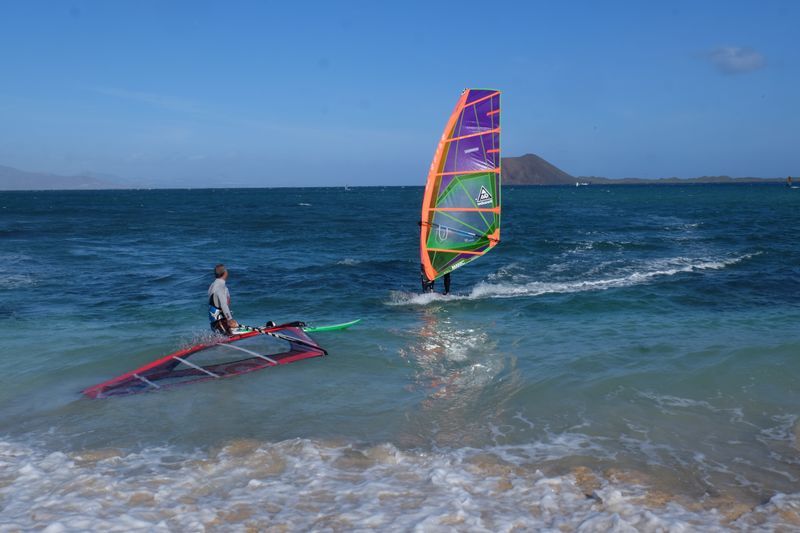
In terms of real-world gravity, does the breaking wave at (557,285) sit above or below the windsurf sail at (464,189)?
below

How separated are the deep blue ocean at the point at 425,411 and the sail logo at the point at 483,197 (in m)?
2.44

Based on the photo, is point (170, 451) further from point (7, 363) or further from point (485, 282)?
point (485, 282)

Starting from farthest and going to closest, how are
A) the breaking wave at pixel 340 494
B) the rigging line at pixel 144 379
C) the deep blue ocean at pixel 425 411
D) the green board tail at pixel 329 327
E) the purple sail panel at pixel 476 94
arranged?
the purple sail panel at pixel 476 94 < the green board tail at pixel 329 327 < the rigging line at pixel 144 379 < the deep blue ocean at pixel 425 411 < the breaking wave at pixel 340 494

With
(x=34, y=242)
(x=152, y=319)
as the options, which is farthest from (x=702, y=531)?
(x=34, y=242)

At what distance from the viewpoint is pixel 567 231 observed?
3681cm

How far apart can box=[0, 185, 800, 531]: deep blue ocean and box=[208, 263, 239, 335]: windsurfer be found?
1202 millimetres

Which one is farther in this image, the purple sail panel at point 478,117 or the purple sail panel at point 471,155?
the purple sail panel at point 471,155

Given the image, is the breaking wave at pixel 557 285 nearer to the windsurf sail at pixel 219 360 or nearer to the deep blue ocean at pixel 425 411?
the deep blue ocean at pixel 425 411

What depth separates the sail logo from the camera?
16609mm

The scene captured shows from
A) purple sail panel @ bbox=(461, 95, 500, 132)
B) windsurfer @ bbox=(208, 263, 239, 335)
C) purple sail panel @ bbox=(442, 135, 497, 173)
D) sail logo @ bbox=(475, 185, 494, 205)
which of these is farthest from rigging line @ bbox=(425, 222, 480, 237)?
windsurfer @ bbox=(208, 263, 239, 335)

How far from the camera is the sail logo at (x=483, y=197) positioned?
16.6m

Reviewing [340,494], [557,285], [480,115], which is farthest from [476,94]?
[340,494]

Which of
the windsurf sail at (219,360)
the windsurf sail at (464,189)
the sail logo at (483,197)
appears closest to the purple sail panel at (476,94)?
the windsurf sail at (464,189)

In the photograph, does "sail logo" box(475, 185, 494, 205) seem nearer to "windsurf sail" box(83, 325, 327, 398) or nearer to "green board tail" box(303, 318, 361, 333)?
"green board tail" box(303, 318, 361, 333)
